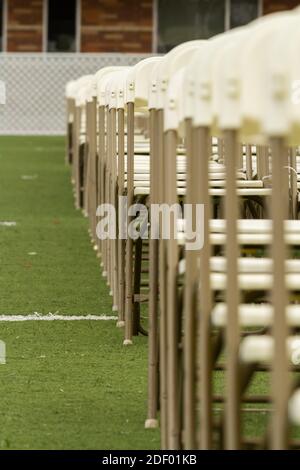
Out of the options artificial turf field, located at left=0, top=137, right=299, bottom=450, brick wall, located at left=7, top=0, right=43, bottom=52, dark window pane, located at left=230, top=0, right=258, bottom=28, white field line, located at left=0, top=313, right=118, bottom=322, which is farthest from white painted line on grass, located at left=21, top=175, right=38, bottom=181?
dark window pane, located at left=230, top=0, right=258, bottom=28

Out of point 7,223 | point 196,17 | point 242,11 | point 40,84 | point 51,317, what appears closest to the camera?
point 51,317

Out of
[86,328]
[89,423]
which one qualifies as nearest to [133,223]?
[86,328]

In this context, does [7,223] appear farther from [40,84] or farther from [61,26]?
[61,26]

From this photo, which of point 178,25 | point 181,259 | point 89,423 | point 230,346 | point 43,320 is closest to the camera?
point 230,346

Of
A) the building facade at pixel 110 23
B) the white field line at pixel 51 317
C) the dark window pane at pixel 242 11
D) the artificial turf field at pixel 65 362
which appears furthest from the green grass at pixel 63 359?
the dark window pane at pixel 242 11

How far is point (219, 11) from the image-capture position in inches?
1207

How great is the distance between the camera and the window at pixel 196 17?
3028 cm

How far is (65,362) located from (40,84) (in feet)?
75.8

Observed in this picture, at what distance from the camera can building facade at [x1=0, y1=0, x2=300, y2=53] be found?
3072 cm

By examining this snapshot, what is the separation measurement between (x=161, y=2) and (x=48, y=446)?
89.1ft

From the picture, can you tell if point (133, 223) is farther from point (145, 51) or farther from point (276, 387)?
point (145, 51)

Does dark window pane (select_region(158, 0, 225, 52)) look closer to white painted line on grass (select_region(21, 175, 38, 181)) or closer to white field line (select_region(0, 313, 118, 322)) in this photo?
white painted line on grass (select_region(21, 175, 38, 181))

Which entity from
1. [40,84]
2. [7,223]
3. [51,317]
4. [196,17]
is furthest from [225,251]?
[196,17]

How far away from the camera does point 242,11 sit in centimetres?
3100
